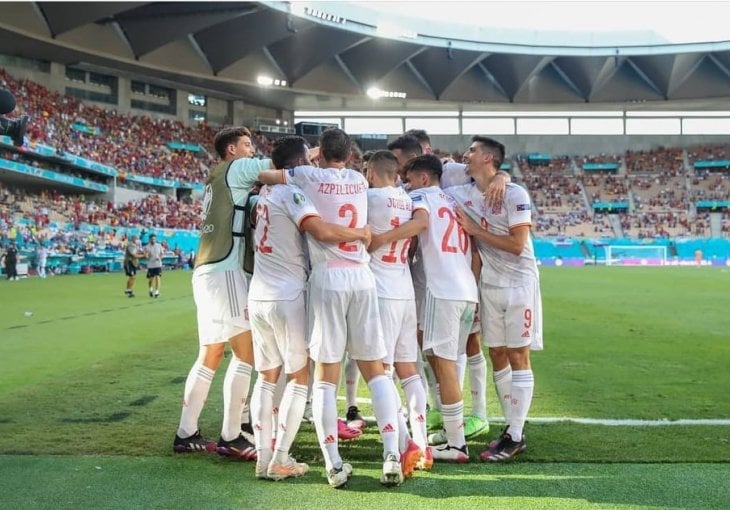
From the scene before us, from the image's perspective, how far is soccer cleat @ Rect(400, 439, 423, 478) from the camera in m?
4.42

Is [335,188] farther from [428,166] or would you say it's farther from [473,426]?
[473,426]

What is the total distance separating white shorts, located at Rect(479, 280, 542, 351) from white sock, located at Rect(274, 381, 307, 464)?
1.61m

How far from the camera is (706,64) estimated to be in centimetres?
5784

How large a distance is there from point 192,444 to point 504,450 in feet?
7.47

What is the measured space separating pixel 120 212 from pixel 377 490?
138ft

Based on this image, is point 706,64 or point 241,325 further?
point 706,64

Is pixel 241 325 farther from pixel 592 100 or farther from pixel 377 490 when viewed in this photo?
pixel 592 100

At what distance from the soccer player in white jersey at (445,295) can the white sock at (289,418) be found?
1063mm

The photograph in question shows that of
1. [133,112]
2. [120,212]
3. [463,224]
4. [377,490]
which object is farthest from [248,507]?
[133,112]

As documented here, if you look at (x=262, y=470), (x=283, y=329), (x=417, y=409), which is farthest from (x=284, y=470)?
(x=417, y=409)

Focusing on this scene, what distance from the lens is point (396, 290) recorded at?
15.8 ft

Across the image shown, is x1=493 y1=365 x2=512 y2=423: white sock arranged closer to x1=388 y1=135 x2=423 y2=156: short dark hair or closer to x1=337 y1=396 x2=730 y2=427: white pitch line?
x1=337 y1=396 x2=730 y2=427: white pitch line

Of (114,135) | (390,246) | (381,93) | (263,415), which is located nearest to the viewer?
(263,415)

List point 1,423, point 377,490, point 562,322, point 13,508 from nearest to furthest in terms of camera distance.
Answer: point 13,508
point 377,490
point 1,423
point 562,322
